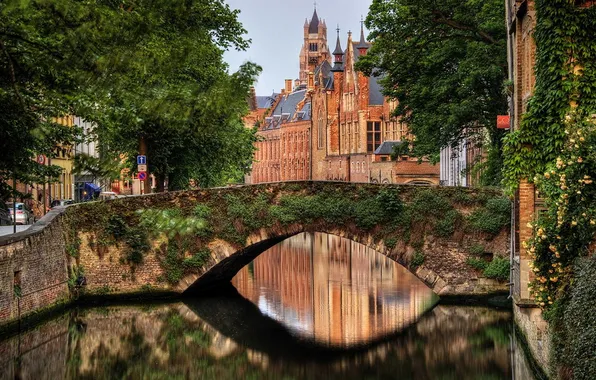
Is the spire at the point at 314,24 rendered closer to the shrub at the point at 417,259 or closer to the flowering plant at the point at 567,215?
the shrub at the point at 417,259

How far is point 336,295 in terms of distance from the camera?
32.9 metres

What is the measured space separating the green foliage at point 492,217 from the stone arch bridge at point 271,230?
0.03 meters

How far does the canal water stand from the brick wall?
25.3 inches

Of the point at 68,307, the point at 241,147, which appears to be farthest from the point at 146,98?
the point at 241,147

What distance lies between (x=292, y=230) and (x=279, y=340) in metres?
5.97

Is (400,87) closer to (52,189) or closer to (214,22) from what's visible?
(214,22)

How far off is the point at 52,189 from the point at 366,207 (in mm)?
28119

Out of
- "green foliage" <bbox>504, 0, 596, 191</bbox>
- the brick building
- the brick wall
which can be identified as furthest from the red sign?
the brick building

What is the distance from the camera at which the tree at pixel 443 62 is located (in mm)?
33219

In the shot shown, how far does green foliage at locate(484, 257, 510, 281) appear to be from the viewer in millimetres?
29203

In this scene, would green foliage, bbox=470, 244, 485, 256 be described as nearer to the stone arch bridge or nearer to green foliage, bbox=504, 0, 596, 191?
the stone arch bridge

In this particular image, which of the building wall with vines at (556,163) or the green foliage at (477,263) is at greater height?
the building wall with vines at (556,163)

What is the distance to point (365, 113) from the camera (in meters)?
98.4

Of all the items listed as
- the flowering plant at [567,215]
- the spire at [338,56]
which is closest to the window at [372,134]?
the spire at [338,56]
